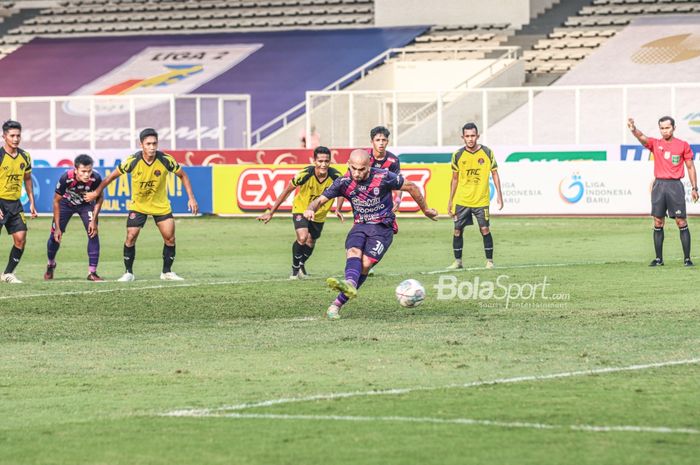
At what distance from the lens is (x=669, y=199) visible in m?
18.7

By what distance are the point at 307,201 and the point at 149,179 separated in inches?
89.1

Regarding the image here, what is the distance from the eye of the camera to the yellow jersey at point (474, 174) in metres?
19.5

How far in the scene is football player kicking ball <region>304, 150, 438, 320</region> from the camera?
13.7 metres

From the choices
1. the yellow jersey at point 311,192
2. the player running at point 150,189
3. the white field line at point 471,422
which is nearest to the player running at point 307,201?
the yellow jersey at point 311,192

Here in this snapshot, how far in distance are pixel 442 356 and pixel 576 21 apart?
36.5 metres

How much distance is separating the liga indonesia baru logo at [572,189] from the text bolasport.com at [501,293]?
42.6 ft

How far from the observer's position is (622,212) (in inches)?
1179

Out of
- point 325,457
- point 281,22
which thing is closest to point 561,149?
point 281,22

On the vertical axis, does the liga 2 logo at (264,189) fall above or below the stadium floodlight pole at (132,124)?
below

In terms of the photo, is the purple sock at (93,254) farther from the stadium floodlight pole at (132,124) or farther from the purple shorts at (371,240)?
the stadium floodlight pole at (132,124)

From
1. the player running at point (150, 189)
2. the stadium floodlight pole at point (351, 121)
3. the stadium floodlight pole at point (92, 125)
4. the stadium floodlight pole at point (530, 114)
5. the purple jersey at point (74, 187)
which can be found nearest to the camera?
the player running at point (150, 189)

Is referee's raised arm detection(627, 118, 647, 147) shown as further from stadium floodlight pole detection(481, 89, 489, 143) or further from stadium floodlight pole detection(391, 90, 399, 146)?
stadium floodlight pole detection(391, 90, 399, 146)

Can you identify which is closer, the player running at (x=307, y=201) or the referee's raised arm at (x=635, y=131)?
the referee's raised arm at (x=635, y=131)

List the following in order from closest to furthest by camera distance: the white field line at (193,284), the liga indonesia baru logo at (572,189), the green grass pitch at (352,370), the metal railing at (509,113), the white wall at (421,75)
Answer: the green grass pitch at (352,370) → the white field line at (193,284) → the liga indonesia baru logo at (572,189) → the metal railing at (509,113) → the white wall at (421,75)
